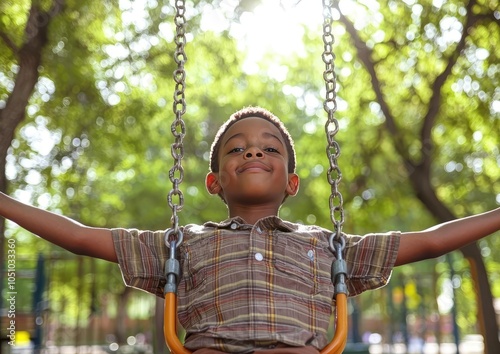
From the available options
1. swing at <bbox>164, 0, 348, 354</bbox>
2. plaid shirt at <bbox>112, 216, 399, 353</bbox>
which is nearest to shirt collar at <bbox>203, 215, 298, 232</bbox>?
plaid shirt at <bbox>112, 216, 399, 353</bbox>

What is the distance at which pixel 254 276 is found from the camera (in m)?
2.19

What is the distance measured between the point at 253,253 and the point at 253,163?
315 mm

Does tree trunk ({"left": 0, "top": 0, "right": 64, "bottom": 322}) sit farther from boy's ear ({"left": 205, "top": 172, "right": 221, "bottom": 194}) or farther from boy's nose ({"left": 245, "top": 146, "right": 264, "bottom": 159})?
boy's nose ({"left": 245, "top": 146, "right": 264, "bottom": 159})

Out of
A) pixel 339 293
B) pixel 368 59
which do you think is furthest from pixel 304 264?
pixel 368 59

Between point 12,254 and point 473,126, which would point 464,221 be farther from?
point 473,126

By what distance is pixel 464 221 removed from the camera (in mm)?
2350

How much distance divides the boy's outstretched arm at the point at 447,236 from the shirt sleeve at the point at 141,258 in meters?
0.82

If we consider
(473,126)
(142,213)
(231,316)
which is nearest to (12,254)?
(231,316)

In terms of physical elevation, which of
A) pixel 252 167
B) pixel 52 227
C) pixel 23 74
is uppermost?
pixel 23 74

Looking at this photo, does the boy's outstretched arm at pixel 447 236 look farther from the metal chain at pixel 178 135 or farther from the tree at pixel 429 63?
the tree at pixel 429 63

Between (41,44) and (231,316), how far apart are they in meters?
3.76

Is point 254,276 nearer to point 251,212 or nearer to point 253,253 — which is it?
point 253,253

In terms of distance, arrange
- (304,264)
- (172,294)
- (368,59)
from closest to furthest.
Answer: (172,294)
(304,264)
(368,59)

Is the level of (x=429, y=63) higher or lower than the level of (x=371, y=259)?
higher
